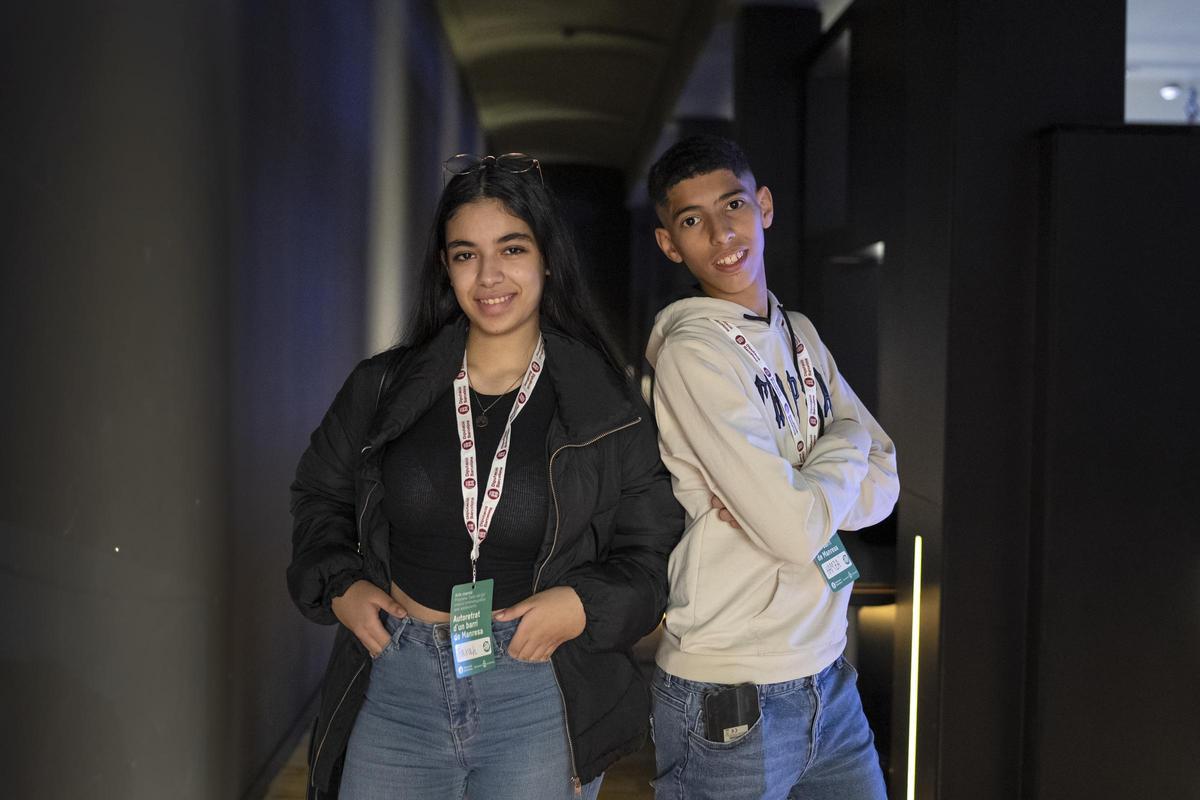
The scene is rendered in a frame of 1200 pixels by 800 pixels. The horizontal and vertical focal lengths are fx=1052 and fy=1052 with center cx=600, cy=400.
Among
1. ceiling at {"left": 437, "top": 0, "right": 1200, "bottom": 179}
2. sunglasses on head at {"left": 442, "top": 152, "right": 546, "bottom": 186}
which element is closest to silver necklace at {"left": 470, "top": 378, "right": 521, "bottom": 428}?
sunglasses on head at {"left": 442, "top": 152, "right": 546, "bottom": 186}

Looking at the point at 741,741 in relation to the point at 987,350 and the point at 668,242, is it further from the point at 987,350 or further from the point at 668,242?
the point at 987,350

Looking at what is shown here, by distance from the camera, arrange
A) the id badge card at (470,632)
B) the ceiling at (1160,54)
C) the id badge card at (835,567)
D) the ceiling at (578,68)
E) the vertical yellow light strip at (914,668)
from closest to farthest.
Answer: the id badge card at (470,632)
the id badge card at (835,567)
the vertical yellow light strip at (914,668)
the ceiling at (1160,54)
the ceiling at (578,68)

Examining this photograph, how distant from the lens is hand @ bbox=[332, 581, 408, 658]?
1572 mm

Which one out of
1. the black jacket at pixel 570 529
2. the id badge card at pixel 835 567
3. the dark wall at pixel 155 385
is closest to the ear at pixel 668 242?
the black jacket at pixel 570 529

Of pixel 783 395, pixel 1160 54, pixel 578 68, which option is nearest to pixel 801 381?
pixel 783 395

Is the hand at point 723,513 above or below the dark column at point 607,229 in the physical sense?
below

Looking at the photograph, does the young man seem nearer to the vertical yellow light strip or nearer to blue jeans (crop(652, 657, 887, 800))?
blue jeans (crop(652, 657, 887, 800))

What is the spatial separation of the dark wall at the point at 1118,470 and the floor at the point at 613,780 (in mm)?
1272

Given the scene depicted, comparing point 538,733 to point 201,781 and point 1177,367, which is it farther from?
point 1177,367

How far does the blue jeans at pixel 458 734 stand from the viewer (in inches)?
61.3

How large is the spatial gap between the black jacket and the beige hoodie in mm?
59

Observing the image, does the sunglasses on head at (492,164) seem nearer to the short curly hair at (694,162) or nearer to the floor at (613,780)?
the short curly hair at (694,162)

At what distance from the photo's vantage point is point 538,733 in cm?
157

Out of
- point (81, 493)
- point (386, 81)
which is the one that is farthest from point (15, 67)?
point (386, 81)
